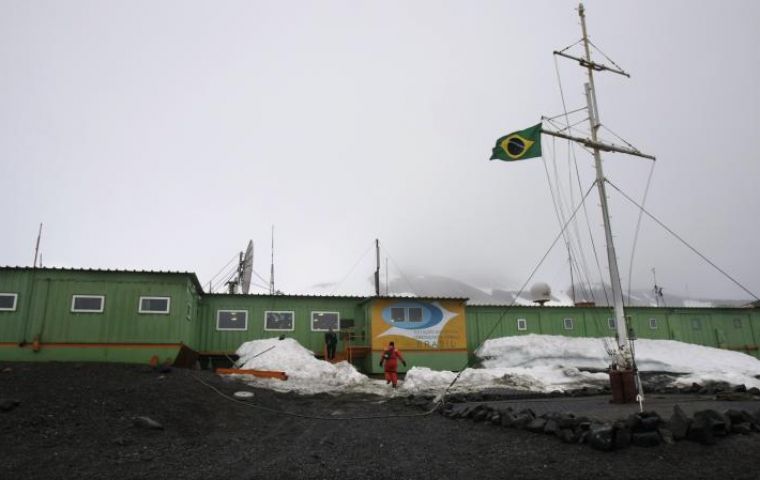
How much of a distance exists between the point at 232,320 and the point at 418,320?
9.35 m

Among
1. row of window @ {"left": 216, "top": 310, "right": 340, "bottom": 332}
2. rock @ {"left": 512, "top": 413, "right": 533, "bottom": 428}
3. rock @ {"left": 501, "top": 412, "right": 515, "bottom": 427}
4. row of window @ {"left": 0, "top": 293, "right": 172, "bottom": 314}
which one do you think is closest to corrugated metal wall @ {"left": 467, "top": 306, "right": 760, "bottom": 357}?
row of window @ {"left": 216, "top": 310, "right": 340, "bottom": 332}

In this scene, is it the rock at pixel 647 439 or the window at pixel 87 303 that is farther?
the window at pixel 87 303

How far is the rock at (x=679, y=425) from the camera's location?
8883 millimetres

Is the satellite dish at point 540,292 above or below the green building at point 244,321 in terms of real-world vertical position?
above

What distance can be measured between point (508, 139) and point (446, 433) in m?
11.3

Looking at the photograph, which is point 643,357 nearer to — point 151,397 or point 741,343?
point 741,343

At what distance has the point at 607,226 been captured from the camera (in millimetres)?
17703

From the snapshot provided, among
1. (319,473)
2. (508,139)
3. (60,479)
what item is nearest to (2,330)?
(60,479)

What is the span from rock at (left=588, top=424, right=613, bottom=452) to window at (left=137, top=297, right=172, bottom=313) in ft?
55.3

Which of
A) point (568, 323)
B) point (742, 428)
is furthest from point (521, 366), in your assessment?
point (742, 428)

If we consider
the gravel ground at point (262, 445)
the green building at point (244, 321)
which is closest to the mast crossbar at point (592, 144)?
the green building at point (244, 321)

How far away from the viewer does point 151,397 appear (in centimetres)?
1355

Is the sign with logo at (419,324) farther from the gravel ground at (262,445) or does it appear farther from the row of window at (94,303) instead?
the gravel ground at (262,445)

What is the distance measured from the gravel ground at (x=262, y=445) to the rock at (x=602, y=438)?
13cm
